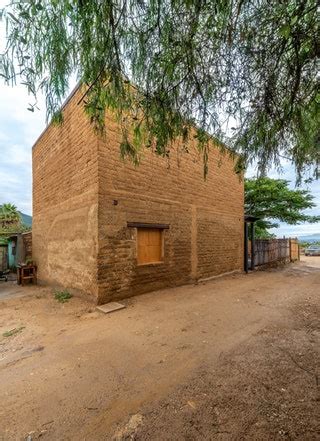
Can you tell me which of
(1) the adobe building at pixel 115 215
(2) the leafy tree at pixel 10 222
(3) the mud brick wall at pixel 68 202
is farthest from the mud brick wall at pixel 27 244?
(2) the leafy tree at pixel 10 222

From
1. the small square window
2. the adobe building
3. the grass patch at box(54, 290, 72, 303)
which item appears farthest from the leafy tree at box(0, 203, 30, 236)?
the small square window

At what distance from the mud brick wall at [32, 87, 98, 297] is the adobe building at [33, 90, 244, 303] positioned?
0.09ft

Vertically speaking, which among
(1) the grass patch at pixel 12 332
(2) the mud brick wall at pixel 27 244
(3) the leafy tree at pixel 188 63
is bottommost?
(1) the grass patch at pixel 12 332

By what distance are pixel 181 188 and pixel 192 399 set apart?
257 inches

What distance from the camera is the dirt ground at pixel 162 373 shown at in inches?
82.4

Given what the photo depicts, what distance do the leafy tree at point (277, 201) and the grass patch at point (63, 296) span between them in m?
11.4

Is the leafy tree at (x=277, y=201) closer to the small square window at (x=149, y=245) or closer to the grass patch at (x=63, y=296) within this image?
the small square window at (x=149, y=245)

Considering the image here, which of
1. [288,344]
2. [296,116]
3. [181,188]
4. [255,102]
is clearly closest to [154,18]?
[255,102]

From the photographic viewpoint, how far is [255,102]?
305cm

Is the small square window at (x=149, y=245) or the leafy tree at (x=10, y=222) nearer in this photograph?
the small square window at (x=149, y=245)

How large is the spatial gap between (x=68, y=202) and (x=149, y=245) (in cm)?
275

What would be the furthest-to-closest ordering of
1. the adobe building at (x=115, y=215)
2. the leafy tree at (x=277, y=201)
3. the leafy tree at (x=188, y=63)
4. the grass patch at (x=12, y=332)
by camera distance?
the leafy tree at (x=277, y=201)
the adobe building at (x=115, y=215)
the grass patch at (x=12, y=332)
the leafy tree at (x=188, y=63)

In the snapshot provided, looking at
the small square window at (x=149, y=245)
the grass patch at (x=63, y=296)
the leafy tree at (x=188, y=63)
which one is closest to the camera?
the leafy tree at (x=188, y=63)

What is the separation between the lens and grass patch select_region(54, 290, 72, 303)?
6452mm
